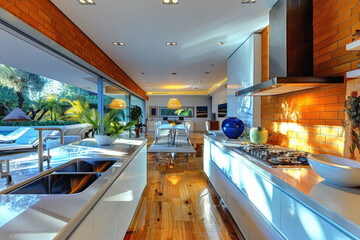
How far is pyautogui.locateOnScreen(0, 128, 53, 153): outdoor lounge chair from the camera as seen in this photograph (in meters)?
4.80

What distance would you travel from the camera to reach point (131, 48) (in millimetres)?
3883

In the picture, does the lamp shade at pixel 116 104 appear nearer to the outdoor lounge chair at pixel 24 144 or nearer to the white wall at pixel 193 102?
the outdoor lounge chair at pixel 24 144

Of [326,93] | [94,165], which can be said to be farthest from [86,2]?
[326,93]

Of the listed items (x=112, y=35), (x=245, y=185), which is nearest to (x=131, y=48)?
(x=112, y=35)

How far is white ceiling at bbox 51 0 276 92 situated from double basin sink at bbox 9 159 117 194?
1.92 m

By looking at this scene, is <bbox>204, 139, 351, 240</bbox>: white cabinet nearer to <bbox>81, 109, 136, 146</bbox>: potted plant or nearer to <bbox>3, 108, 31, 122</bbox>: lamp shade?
<bbox>81, 109, 136, 146</bbox>: potted plant

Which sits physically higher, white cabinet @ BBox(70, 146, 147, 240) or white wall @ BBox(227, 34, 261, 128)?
→ white wall @ BBox(227, 34, 261, 128)

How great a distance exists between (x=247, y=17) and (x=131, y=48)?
2.30 meters

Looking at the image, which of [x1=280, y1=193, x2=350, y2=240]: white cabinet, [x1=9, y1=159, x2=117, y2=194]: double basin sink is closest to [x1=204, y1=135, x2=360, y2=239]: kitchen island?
[x1=280, y1=193, x2=350, y2=240]: white cabinet

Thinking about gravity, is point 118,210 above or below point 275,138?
below

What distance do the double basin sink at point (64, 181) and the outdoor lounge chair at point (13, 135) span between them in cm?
519

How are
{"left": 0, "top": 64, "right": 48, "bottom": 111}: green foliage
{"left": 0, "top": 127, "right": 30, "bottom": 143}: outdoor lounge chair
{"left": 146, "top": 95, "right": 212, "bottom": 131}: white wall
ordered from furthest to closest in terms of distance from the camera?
{"left": 146, "top": 95, "right": 212, "bottom": 131}: white wall
{"left": 0, "top": 127, "right": 30, "bottom": 143}: outdoor lounge chair
{"left": 0, "top": 64, "right": 48, "bottom": 111}: green foliage

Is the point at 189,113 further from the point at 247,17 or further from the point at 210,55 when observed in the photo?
the point at 247,17

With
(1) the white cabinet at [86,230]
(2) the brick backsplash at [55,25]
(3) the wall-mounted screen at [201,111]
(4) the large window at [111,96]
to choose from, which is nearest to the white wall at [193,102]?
(3) the wall-mounted screen at [201,111]
